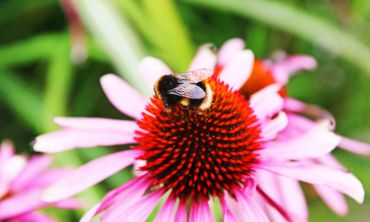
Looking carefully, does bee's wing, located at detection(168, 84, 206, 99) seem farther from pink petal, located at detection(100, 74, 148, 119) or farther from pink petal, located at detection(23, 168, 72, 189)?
pink petal, located at detection(23, 168, 72, 189)

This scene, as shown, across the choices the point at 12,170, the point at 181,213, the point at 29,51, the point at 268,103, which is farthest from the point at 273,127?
the point at 29,51

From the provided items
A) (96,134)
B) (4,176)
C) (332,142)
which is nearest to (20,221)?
(4,176)

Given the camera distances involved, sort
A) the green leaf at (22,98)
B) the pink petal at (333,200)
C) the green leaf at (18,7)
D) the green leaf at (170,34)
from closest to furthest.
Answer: the pink petal at (333,200) → the green leaf at (170,34) → the green leaf at (22,98) → the green leaf at (18,7)

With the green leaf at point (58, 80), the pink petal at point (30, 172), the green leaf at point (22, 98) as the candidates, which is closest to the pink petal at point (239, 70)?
the pink petal at point (30, 172)

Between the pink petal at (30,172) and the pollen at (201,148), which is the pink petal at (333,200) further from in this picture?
the pink petal at (30,172)

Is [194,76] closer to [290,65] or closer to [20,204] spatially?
[20,204]

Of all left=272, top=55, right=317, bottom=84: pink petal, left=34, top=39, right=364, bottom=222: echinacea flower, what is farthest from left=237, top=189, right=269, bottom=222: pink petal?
left=272, top=55, right=317, bottom=84: pink petal

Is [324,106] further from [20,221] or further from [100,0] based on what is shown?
[20,221]
